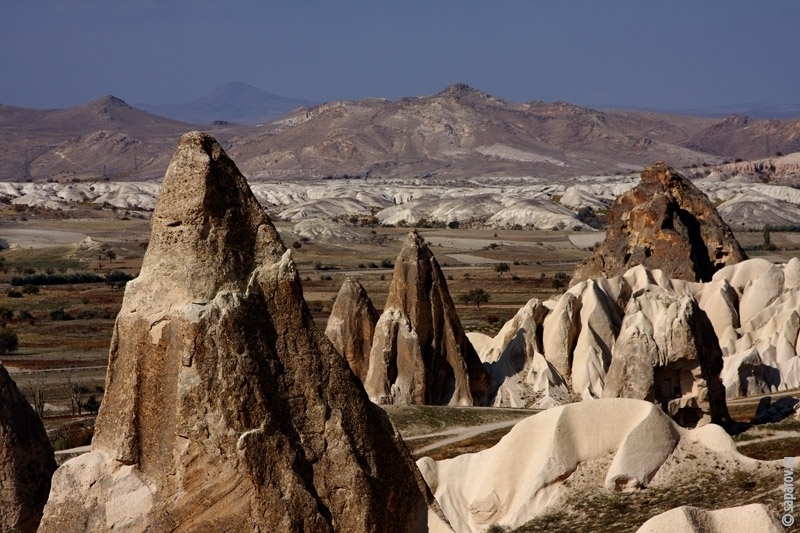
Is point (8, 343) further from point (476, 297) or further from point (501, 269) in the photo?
point (501, 269)

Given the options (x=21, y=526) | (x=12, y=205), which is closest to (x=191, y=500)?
(x=21, y=526)

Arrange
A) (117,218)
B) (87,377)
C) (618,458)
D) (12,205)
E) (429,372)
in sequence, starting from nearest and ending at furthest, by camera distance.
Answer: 1. (618,458)
2. (429,372)
3. (87,377)
4. (117,218)
5. (12,205)

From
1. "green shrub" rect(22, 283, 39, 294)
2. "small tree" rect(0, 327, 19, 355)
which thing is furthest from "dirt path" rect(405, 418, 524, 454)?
"green shrub" rect(22, 283, 39, 294)

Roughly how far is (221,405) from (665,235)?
1441 inches

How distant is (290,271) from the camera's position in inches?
421

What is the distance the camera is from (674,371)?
28281 millimetres

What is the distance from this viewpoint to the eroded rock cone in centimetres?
4425

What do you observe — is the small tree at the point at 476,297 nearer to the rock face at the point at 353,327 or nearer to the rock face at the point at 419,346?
the rock face at the point at 353,327

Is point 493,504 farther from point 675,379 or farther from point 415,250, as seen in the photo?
point 415,250

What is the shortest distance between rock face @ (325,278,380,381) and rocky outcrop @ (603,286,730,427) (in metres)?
8.35

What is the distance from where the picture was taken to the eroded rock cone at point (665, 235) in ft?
145

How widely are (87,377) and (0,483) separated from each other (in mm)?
34030

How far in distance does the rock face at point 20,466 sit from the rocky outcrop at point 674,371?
1667 centimetres

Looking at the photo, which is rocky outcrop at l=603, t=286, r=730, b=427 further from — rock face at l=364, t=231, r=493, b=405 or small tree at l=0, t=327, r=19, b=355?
small tree at l=0, t=327, r=19, b=355
